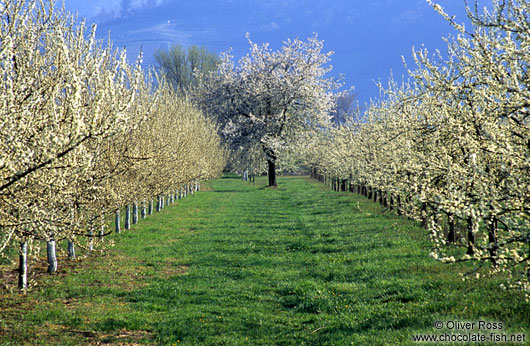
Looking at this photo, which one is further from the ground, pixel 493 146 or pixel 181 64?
pixel 181 64

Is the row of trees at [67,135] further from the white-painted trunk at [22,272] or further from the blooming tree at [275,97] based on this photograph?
the blooming tree at [275,97]

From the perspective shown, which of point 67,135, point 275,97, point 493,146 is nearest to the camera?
point 67,135

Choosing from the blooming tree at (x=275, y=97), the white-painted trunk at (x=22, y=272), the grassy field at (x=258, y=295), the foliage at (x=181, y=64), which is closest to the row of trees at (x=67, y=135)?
the white-painted trunk at (x=22, y=272)

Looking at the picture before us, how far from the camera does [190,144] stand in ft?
116

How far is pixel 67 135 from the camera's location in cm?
612

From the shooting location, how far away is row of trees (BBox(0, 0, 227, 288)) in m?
6.90

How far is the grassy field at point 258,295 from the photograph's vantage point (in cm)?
1003

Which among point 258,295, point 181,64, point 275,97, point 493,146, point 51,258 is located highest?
point 181,64

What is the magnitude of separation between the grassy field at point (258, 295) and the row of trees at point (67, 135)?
6.40 feet

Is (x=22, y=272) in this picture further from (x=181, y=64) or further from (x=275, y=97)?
(x=181, y=64)

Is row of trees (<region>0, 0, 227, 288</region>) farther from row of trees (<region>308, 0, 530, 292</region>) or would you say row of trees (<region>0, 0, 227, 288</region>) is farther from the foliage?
the foliage

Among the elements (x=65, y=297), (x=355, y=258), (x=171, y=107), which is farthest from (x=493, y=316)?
(x=171, y=107)

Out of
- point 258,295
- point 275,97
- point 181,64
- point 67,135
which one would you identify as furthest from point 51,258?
point 181,64

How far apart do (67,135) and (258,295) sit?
9250 mm
